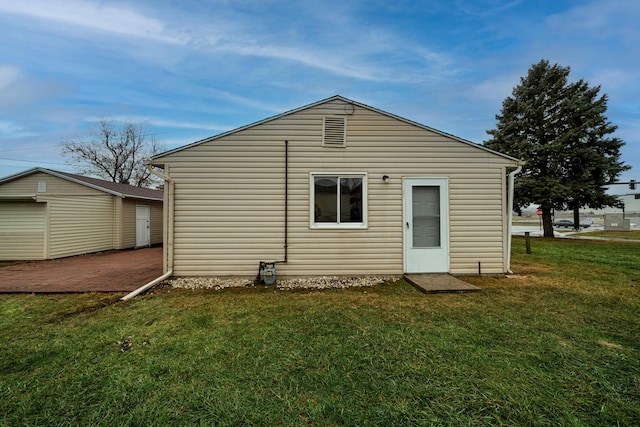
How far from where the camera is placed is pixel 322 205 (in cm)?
640

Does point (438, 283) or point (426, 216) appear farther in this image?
point (426, 216)

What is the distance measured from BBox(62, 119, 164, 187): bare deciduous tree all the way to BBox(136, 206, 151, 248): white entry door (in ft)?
38.8

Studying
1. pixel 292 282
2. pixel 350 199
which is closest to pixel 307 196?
pixel 350 199

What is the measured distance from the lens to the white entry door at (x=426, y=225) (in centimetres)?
644

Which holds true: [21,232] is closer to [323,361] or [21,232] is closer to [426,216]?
[323,361]

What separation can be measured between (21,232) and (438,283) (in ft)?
45.0

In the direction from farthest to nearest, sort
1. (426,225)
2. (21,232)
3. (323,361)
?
1. (21,232)
2. (426,225)
3. (323,361)

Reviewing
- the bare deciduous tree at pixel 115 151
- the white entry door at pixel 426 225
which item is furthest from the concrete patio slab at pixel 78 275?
the bare deciduous tree at pixel 115 151

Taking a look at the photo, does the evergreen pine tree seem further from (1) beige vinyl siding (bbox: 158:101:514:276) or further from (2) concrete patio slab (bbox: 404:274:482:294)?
(2) concrete patio slab (bbox: 404:274:482:294)

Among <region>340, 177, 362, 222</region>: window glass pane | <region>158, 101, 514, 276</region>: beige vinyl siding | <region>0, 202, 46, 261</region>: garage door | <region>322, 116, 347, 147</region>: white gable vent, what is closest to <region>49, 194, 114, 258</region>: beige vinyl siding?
<region>0, 202, 46, 261</region>: garage door

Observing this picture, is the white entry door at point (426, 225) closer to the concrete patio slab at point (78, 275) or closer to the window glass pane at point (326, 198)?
the window glass pane at point (326, 198)

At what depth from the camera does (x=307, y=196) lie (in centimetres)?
633

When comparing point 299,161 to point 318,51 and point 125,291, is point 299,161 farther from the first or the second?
point 318,51

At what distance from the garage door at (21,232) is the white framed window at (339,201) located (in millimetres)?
10523
